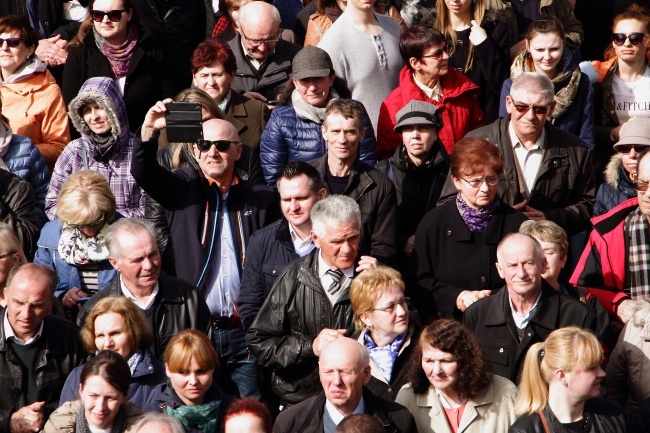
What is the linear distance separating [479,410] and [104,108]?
3.56m

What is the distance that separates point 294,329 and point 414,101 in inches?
83.2

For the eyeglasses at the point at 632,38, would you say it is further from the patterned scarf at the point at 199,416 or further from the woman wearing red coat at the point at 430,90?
the patterned scarf at the point at 199,416

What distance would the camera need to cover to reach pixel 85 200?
8.06m

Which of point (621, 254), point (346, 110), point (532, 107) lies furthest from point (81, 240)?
point (621, 254)

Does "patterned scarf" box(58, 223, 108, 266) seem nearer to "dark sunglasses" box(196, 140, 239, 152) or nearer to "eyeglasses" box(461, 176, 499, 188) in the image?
"dark sunglasses" box(196, 140, 239, 152)

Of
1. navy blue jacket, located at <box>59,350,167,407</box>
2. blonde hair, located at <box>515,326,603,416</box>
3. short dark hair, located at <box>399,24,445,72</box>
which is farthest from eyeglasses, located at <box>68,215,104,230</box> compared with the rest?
blonde hair, located at <box>515,326,603,416</box>

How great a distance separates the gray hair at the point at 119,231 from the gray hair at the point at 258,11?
2759mm

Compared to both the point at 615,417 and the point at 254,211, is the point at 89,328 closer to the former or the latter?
the point at 254,211

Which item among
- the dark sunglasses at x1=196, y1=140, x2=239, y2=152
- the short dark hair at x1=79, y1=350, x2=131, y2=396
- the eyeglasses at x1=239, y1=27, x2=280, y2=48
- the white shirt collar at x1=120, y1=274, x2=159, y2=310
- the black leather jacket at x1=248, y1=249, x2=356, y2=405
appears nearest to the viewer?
the short dark hair at x1=79, y1=350, x2=131, y2=396

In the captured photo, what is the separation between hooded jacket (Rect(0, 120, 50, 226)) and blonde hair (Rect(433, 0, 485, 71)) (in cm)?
327

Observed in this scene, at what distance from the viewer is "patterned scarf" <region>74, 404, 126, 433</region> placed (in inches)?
262

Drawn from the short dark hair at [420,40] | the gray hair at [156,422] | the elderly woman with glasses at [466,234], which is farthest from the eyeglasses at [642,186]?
the gray hair at [156,422]

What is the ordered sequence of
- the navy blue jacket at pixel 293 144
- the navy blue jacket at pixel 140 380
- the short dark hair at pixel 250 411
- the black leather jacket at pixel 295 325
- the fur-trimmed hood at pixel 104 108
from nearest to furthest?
the short dark hair at pixel 250 411
the navy blue jacket at pixel 140 380
the black leather jacket at pixel 295 325
the fur-trimmed hood at pixel 104 108
the navy blue jacket at pixel 293 144

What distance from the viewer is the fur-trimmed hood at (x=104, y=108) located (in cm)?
882
